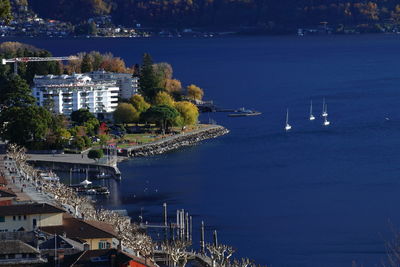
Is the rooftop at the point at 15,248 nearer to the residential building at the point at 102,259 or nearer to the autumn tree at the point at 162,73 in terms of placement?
the residential building at the point at 102,259

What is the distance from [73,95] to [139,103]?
247 cm

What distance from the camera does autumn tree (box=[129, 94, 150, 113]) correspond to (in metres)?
46.3

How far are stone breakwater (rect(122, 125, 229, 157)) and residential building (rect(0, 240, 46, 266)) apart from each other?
20139 millimetres

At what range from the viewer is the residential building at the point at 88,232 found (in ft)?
74.1

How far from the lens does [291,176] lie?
3672cm

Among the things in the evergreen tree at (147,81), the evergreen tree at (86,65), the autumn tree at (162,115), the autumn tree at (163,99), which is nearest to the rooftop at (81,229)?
the autumn tree at (162,115)

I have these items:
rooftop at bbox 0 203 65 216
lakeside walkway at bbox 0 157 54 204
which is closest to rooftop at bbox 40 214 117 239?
rooftop at bbox 0 203 65 216

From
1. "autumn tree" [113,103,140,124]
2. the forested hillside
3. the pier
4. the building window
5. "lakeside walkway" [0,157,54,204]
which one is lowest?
the forested hillside

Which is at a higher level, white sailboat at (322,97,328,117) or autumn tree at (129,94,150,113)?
autumn tree at (129,94,150,113)

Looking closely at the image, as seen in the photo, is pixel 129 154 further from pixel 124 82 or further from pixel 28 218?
pixel 28 218

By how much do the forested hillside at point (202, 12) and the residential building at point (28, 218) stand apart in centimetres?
12232

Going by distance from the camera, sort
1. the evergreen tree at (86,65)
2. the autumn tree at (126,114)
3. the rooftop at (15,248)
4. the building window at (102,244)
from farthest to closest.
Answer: the evergreen tree at (86,65) → the autumn tree at (126,114) → the building window at (102,244) → the rooftop at (15,248)

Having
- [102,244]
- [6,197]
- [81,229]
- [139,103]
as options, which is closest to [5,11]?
[102,244]

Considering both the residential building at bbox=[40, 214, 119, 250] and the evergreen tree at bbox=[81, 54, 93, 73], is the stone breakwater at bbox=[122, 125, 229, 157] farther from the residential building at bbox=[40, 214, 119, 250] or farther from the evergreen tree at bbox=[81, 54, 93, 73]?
the residential building at bbox=[40, 214, 119, 250]
